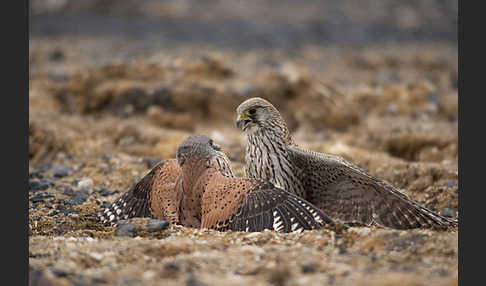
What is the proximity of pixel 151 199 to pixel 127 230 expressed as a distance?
0.93 m

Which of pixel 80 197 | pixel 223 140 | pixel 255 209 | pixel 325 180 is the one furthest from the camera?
pixel 223 140

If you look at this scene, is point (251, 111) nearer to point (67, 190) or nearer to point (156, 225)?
point (156, 225)

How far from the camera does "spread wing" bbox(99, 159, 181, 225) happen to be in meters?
5.51

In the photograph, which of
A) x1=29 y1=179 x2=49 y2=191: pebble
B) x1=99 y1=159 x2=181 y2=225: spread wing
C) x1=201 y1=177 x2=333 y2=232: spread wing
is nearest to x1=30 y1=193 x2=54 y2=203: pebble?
x1=29 y1=179 x2=49 y2=191: pebble

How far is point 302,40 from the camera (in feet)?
67.2

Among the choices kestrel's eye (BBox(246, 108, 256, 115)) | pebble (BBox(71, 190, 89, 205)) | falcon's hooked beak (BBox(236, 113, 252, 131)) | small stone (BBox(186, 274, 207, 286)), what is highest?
kestrel's eye (BBox(246, 108, 256, 115))

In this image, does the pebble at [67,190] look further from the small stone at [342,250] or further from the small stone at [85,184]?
the small stone at [342,250]

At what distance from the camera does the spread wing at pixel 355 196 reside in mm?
5168

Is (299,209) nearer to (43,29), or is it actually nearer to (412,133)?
(412,133)

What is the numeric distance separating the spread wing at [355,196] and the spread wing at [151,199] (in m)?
1.54

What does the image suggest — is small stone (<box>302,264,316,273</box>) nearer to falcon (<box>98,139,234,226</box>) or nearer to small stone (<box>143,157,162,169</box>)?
falcon (<box>98,139,234,226</box>)

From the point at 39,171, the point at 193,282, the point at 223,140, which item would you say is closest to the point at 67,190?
the point at 39,171

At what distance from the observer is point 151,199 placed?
5.66 metres

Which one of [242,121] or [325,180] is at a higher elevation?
[242,121]
